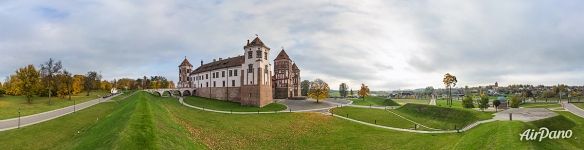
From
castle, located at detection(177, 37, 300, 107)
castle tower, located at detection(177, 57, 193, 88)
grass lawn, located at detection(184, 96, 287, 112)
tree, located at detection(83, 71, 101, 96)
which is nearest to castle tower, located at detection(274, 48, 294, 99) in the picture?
castle, located at detection(177, 37, 300, 107)

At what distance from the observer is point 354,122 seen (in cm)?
5338

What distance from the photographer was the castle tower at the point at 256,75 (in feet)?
239

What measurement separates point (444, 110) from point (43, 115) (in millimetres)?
63524

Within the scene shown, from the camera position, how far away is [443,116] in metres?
57.4


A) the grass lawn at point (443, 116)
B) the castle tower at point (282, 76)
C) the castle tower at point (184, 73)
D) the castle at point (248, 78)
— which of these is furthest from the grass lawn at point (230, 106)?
the castle tower at point (184, 73)

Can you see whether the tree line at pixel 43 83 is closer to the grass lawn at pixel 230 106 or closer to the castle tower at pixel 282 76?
the grass lawn at pixel 230 106

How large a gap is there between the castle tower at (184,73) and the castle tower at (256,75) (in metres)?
35.7

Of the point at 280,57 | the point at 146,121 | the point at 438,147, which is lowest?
the point at 438,147

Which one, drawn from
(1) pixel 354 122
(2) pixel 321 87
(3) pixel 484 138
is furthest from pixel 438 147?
(2) pixel 321 87

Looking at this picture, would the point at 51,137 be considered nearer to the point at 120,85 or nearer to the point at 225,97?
the point at 225,97

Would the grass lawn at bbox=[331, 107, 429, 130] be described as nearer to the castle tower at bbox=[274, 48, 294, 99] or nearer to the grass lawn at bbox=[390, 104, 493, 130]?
the grass lawn at bbox=[390, 104, 493, 130]

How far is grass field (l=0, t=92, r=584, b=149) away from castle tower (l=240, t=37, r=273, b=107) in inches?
635

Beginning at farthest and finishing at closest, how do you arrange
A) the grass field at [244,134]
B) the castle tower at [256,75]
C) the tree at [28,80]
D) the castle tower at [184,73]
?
1. the castle tower at [184,73]
2. the tree at [28,80]
3. the castle tower at [256,75]
4. the grass field at [244,134]

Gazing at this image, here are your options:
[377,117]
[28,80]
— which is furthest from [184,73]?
[377,117]
